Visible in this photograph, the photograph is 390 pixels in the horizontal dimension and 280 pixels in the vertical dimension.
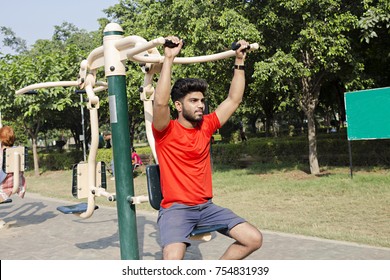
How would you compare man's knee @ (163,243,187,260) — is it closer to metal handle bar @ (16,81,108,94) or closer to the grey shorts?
the grey shorts

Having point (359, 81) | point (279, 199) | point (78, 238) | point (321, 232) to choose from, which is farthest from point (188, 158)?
point (359, 81)

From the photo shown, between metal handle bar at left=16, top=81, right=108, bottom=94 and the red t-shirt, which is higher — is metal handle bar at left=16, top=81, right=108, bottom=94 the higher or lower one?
the higher one

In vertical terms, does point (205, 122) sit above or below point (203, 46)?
below

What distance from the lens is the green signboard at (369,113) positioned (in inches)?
399

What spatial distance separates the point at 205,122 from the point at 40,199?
8226 mm

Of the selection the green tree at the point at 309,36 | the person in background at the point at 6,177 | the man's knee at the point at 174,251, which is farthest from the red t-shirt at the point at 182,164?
the green tree at the point at 309,36

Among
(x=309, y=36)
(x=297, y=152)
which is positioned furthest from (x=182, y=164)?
(x=297, y=152)

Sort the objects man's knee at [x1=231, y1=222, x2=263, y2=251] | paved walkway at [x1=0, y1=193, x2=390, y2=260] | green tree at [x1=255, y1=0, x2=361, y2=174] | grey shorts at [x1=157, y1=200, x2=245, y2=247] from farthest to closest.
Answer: green tree at [x1=255, y1=0, x2=361, y2=174] < paved walkway at [x1=0, y1=193, x2=390, y2=260] < man's knee at [x1=231, y1=222, x2=263, y2=251] < grey shorts at [x1=157, y1=200, x2=245, y2=247]

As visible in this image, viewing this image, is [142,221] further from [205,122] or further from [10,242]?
[205,122]

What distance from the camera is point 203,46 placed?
452 inches

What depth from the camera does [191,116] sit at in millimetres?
3188

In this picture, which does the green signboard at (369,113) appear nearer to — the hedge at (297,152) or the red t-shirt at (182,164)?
the hedge at (297,152)

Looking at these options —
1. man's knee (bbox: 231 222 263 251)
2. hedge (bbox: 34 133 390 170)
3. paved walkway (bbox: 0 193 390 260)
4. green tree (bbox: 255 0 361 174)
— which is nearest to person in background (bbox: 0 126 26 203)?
paved walkway (bbox: 0 193 390 260)

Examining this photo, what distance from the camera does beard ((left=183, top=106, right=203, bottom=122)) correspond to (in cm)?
318
